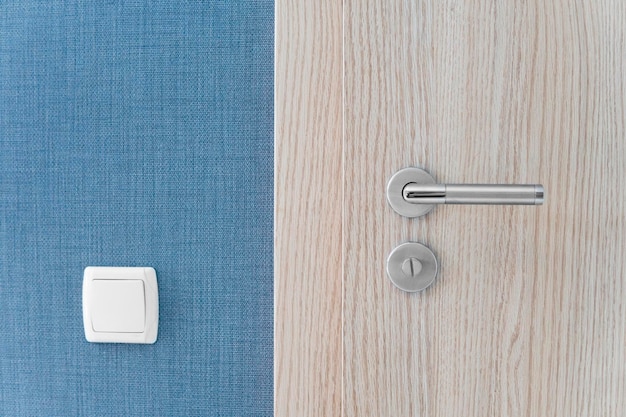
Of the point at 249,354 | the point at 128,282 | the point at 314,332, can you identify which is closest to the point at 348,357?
the point at 314,332

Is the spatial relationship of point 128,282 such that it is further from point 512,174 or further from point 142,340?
point 512,174

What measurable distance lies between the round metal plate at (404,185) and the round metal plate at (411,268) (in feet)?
0.11

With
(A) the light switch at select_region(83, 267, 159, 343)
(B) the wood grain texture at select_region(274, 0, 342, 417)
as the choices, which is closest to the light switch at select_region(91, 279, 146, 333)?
(A) the light switch at select_region(83, 267, 159, 343)

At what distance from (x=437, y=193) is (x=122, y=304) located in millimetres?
391

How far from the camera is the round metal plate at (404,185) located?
60cm

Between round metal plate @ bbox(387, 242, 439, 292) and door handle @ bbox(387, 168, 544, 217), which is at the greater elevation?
door handle @ bbox(387, 168, 544, 217)

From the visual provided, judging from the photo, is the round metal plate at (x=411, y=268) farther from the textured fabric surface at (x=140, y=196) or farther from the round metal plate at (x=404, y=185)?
the textured fabric surface at (x=140, y=196)

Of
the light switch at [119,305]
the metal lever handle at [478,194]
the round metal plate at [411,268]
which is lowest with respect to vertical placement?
the light switch at [119,305]

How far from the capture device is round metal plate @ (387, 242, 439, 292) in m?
0.60

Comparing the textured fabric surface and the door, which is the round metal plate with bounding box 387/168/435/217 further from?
the textured fabric surface

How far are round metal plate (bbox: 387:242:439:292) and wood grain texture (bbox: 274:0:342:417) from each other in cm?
8

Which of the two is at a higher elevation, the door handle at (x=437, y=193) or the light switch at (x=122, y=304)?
the door handle at (x=437, y=193)

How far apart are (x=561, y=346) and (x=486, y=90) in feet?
0.85

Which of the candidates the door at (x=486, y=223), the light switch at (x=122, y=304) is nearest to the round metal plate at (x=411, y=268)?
the door at (x=486, y=223)
